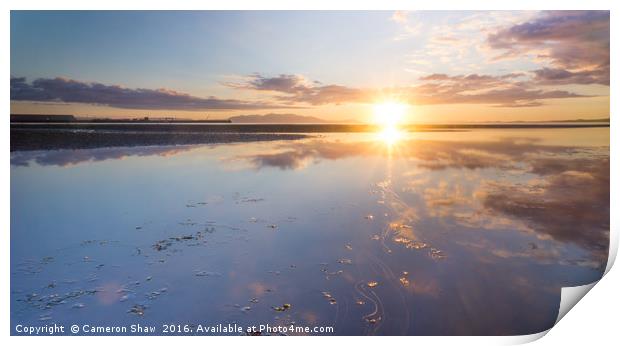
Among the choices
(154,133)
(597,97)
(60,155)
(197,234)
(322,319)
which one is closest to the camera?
(322,319)

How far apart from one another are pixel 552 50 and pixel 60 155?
9.71 m

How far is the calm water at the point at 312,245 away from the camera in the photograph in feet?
12.5

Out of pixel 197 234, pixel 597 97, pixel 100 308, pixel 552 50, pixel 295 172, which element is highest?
pixel 552 50

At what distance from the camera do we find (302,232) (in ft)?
15.8

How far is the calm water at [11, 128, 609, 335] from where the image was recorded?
3.81 m

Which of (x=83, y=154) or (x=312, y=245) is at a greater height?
(x=83, y=154)

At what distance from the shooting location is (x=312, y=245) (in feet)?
14.9

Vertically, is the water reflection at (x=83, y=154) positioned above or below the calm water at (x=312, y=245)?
above

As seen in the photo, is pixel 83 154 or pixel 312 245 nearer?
pixel 312 245

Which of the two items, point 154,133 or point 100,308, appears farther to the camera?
point 154,133

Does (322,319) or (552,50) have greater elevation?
(552,50)

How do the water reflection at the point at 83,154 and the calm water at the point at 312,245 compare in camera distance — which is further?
the water reflection at the point at 83,154

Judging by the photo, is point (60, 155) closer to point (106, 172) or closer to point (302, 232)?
point (106, 172)
